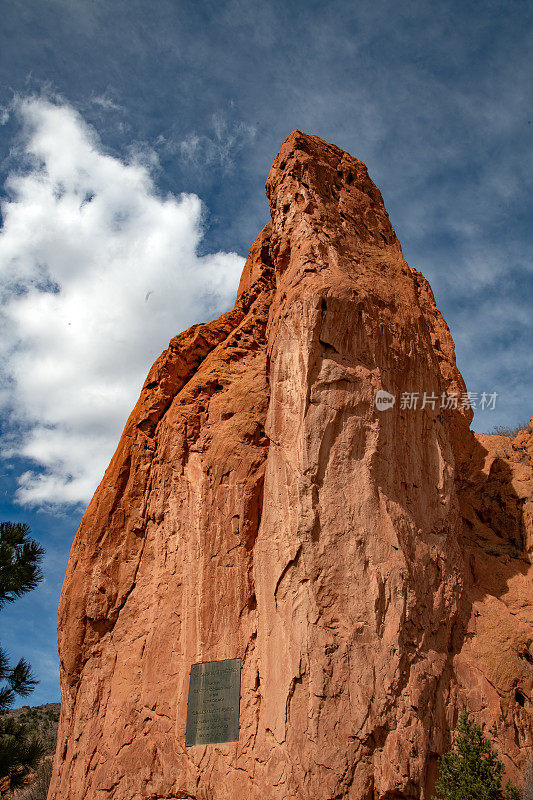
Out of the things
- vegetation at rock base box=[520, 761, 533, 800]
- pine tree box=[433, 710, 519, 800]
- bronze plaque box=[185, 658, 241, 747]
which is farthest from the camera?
bronze plaque box=[185, 658, 241, 747]

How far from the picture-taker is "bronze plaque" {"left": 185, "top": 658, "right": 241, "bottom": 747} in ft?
31.0

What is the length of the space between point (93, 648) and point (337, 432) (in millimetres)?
6181

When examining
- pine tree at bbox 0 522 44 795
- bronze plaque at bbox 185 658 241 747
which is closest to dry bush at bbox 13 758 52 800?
pine tree at bbox 0 522 44 795

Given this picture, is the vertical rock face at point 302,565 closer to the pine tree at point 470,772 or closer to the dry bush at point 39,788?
the pine tree at point 470,772

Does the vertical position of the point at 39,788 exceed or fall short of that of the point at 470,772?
it falls short

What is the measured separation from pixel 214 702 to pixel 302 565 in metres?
2.63

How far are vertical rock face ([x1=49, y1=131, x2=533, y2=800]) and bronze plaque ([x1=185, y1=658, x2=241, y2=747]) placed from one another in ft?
0.52

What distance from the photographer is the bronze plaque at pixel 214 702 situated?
9.46 m

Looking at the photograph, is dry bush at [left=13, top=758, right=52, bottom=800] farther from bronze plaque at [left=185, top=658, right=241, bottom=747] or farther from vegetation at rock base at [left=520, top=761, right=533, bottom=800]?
vegetation at rock base at [left=520, top=761, right=533, bottom=800]

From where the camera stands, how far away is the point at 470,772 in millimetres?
8344

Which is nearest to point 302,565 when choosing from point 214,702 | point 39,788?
point 214,702

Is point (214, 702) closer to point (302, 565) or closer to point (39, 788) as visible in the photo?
point (302, 565)

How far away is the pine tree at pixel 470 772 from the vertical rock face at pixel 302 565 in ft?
0.84

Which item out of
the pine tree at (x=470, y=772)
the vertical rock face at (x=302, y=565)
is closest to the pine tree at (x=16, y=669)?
the vertical rock face at (x=302, y=565)
